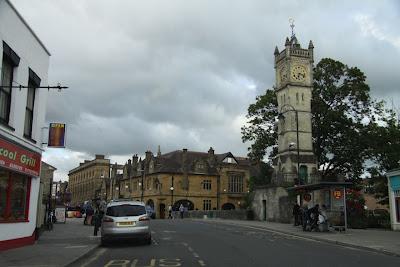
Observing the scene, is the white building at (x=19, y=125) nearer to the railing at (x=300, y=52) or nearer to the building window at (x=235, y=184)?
the railing at (x=300, y=52)

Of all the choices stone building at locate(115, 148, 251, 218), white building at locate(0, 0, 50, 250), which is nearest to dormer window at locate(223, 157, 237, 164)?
stone building at locate(115, 148, 251, 218)

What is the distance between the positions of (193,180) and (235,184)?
799cm

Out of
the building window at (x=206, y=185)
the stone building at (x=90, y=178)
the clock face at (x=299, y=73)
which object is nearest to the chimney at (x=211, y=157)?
the building window at (x=206, y=185)

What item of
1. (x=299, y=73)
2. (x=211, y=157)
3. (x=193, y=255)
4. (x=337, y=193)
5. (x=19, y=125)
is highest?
(x=299, y=73)

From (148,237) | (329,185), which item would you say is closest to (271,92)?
(329,185)

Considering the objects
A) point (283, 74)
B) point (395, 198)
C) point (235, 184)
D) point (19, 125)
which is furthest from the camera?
point (235, 184)

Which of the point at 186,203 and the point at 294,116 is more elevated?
the point at 294,116

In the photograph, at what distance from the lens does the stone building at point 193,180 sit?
81.2m

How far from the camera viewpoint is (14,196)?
18.2 metres

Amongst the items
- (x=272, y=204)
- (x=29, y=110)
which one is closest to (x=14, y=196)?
(x=29, y=110)

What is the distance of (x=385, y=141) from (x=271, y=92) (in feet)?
47.9

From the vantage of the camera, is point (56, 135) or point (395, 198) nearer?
point (56, 135)

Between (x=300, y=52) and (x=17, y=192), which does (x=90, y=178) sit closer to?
(x=300, y=52)

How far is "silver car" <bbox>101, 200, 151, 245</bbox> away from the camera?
19.5m
